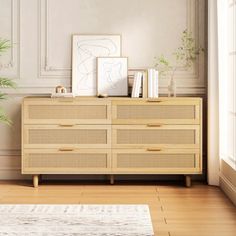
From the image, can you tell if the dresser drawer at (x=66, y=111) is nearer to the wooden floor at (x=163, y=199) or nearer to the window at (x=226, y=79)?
the wooden floor at (x=163, y=199)

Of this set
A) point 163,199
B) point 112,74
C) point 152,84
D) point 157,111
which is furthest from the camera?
point 112,74

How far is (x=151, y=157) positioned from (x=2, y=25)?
1910mm

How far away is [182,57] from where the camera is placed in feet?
19.5

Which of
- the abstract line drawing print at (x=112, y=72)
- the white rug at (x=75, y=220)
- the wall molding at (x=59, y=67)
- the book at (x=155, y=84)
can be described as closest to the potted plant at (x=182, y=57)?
the wall molding at (x=59, y=67)

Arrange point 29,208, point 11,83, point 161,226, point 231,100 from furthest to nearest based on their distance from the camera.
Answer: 1. point 11,83
2. point 231,100
3. point 29,208
4. point 161,226

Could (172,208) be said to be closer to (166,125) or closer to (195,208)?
(195,208)

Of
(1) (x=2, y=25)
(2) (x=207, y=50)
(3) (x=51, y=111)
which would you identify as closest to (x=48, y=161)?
(3) (x=51, y=111)

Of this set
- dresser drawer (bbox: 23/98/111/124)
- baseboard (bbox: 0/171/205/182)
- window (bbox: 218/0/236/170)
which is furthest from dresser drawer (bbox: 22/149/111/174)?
window (bbox: 218/0/236/170)

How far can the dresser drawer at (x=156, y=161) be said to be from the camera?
556 cm

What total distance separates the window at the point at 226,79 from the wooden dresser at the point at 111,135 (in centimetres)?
24

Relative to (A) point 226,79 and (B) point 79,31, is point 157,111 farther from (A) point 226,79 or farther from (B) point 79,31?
(B) point 79,31

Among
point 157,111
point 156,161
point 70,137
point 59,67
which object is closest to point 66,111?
point 70,137

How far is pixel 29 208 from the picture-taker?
448 centimetres

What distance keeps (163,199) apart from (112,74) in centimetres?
151
